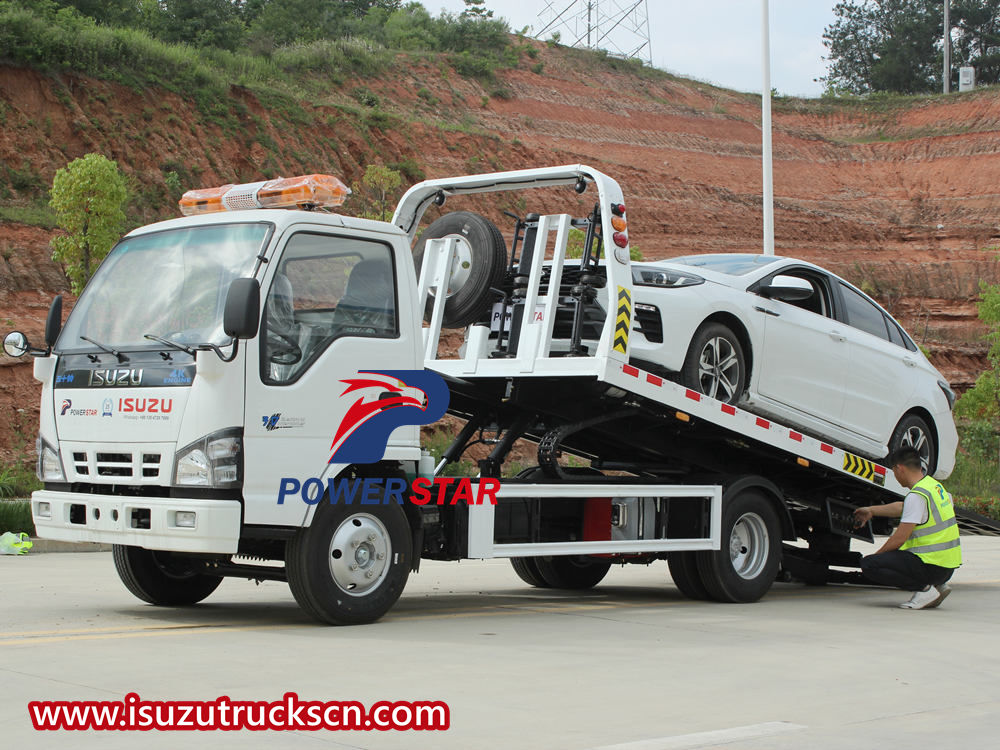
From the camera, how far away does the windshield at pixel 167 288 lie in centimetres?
814

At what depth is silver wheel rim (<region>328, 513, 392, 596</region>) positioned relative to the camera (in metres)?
8.38

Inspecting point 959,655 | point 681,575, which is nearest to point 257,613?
point 681,575

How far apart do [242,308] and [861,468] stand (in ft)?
21.5

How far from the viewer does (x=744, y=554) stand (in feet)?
37.3

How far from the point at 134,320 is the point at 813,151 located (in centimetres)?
6168

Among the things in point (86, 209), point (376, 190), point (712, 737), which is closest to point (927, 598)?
point (712, 737)

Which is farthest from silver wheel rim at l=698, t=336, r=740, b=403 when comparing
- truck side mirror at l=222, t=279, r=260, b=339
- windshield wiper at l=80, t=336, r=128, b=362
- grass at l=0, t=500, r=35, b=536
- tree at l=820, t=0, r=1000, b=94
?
tree at l=820, t=0, r=1000, b=94

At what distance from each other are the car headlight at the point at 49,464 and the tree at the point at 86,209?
15761 mm

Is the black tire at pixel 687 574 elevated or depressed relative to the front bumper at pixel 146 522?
depressed

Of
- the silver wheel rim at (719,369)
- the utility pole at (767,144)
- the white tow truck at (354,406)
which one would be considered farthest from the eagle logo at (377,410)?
the utility pole at (767,144)

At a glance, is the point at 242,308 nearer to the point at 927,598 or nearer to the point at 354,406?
the point at 354,406

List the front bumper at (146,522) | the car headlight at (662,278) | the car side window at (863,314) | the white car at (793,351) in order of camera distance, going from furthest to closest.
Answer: the car side window at (863,314) → the car headlight at (662,278) → the white car at (793,351) → the front bumper at (146,522)

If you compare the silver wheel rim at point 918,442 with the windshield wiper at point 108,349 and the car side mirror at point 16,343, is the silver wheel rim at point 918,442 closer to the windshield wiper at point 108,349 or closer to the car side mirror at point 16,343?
the windshield wiper at point 108,349

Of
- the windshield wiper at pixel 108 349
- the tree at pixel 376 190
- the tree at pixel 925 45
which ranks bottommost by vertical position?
the windshield wiper at pixel 108 349
